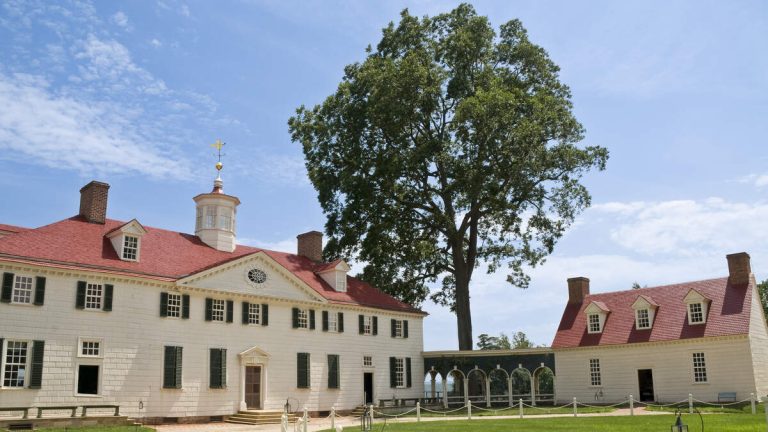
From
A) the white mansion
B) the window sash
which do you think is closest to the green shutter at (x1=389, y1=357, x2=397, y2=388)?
the white mansion

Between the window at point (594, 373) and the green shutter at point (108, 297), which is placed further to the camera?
the window at point (594, 373)

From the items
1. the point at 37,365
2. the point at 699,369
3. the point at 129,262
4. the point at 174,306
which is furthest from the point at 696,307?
the point at 37,365

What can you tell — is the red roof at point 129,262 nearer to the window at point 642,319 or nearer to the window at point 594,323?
the window at point 594,323

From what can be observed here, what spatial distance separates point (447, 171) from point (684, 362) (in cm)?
1548

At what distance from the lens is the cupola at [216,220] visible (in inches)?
1366

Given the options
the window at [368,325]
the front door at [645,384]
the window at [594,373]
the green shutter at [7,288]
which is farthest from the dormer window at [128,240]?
the front door at [645,384]

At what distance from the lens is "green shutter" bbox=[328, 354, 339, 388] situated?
3412cm

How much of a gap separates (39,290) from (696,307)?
2844 centimetres

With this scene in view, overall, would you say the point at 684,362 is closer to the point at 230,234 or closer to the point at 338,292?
the point at 338,292

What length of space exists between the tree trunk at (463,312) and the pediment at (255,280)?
10.2 metres

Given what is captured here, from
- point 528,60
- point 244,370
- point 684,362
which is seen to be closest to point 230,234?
point 244,370

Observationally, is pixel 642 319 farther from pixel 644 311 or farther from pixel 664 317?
pixel 664 317

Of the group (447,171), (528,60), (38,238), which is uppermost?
(528,60)

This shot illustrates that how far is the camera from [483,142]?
38969mm
